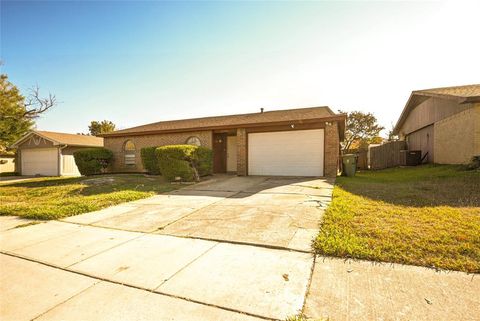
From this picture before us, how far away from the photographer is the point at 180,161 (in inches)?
413

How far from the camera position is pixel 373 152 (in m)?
16.6

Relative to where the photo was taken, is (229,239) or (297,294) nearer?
(297,294)

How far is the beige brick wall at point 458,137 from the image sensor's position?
977 centimetres

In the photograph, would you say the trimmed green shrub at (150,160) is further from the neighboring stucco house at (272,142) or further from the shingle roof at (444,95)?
the shingle roof at (444,95)

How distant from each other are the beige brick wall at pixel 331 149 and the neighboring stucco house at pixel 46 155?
2061 cm

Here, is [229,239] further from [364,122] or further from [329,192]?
[364,122]

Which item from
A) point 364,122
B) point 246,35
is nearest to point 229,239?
point 246,35

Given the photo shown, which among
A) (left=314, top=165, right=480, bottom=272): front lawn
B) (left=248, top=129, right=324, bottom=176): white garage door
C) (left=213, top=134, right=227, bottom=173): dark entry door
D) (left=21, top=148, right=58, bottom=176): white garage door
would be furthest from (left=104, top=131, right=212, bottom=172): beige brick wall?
(left=314, top=165, right=480, bottom=272): front lawn

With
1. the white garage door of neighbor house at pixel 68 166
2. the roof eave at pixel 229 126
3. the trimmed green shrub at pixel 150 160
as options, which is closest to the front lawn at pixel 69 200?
the trimmed green shrub at pixel 150 160

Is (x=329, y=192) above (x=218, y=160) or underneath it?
underneath

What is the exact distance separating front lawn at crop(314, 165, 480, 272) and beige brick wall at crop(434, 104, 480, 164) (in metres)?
5.45

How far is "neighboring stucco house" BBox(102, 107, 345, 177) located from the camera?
1109 cm

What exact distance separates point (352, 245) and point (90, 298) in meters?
3.21

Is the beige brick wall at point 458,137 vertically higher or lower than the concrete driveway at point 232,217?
higher
